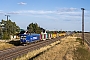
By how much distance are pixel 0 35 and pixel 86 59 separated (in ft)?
196

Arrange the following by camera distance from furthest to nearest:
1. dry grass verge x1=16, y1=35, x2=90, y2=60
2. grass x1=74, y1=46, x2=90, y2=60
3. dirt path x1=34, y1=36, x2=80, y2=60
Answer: grass x1=74, y1=46, x2=90, y2=60 → dry grass verge x1=16, y1=35, x2=90, y2=60 → dirt path x1=34, y1=36, x2=80, y2=60

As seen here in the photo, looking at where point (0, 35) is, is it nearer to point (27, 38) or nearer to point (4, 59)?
point (27, 38)

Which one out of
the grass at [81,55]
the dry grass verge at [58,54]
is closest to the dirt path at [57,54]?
the dry grass verge at [58,54]

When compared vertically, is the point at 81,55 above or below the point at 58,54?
below

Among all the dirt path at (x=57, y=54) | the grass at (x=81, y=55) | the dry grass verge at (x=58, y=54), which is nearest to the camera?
the dirt path at (x=57, y=54)

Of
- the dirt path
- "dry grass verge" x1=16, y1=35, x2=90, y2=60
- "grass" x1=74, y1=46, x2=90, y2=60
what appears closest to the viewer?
the dirt path

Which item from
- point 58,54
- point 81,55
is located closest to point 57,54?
point 58,54

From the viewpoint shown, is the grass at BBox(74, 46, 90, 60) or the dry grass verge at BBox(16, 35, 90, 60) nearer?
the dry grass verge at BBox(16, 35, 90, 60)

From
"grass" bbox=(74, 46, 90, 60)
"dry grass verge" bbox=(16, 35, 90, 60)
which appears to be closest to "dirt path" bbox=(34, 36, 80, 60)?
"dry grass verge" bbox=(16, 35, 90, 60)

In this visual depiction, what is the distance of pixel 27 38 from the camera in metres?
55.2

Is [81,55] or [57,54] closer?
[57,54]

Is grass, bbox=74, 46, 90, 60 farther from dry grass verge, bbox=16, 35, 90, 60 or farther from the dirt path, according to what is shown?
the dirt path

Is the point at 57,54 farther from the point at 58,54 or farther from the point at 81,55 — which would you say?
the point at 81,55

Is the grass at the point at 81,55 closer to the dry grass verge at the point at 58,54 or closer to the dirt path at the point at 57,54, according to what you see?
the dry grass verge at the point at 58,54
